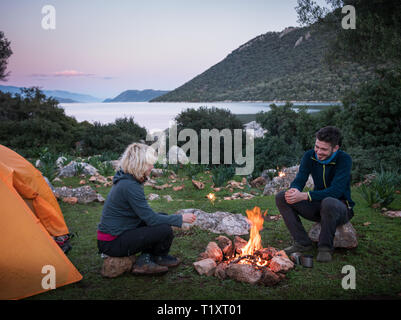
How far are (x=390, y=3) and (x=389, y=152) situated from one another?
482cm

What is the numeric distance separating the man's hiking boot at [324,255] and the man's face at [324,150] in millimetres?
1098

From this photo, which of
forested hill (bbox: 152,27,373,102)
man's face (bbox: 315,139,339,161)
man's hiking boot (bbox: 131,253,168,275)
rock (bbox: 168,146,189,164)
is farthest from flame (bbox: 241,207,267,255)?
forested hill (bbox: 152,27,373,102)

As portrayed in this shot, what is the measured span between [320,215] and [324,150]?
825 millimetres

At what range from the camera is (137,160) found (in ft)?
10.9

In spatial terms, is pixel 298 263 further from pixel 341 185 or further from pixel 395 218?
pixel 395 218

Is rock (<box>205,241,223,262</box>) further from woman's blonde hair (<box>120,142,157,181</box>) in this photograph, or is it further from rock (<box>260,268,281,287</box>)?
woman's blonde hair (<box>120,142,157,181</box>)

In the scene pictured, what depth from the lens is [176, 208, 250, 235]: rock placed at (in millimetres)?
4914

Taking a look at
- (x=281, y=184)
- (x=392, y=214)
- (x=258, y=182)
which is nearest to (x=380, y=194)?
(x=392, y=214)

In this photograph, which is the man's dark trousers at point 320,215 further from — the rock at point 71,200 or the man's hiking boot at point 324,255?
the rock at point 71,200

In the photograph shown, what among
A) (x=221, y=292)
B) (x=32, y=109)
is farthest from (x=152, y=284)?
(x=32, y=109)

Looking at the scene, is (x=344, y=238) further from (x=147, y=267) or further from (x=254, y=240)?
(x=147, y=267)

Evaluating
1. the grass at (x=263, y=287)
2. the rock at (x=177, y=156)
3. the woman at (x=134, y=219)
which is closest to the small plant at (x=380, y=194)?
the grass at (x=263, y=287)

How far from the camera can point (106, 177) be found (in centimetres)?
953

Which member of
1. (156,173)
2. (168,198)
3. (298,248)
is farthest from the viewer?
(156,173)
